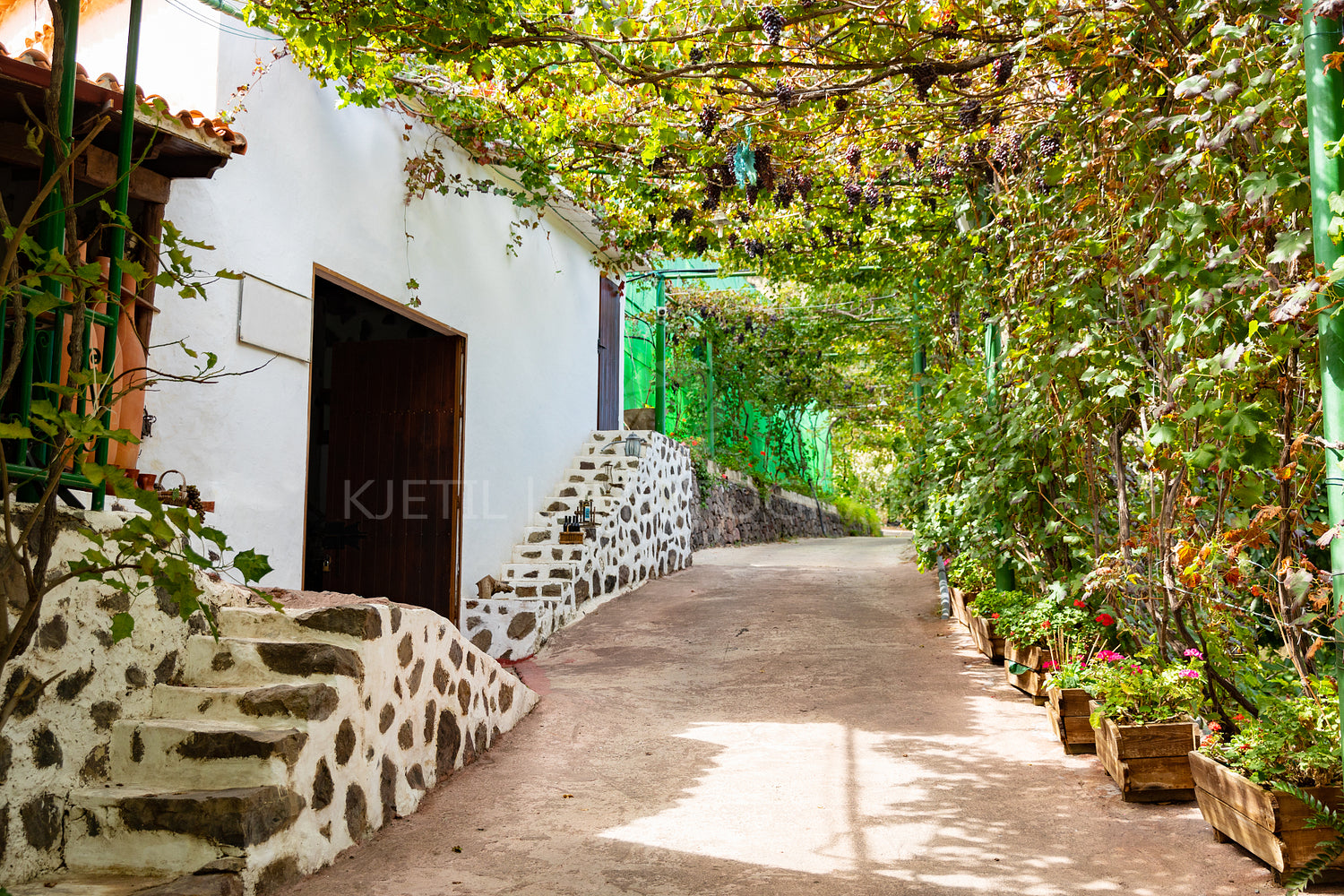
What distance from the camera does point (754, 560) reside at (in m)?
11.2

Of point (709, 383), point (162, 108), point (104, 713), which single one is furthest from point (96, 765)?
point (709, 383)

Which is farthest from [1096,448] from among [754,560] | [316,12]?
[754,560]

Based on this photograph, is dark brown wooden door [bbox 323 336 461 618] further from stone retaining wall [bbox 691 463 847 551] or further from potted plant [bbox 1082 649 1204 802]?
stone retaining wall [bbox 691 463 847 551]

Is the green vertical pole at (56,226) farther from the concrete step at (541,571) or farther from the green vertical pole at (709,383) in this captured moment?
the green vertical pole at (709,383)

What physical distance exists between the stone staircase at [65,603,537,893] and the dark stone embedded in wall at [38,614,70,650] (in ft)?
1.20

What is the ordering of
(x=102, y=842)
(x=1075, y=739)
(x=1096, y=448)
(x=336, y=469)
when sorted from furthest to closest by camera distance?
(x=336, y=469) < (x=1096, y=448) < (x=1075, y=739) < (x=102, y=842)

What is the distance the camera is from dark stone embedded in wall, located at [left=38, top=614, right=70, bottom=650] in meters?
2.81

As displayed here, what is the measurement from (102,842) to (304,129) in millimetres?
4078

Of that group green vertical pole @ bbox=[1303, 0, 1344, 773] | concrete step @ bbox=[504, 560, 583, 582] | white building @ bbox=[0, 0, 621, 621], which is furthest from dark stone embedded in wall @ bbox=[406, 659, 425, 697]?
concrete step @ bbox=[504, 560, 583, 582]

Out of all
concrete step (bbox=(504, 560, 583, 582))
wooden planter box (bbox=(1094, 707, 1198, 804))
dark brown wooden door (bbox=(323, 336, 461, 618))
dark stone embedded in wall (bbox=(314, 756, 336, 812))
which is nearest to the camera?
dark stone embedded in wall (bbox=(314, 756, 336, 812))

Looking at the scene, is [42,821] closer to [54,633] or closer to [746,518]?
[54,633]

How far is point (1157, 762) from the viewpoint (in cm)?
351

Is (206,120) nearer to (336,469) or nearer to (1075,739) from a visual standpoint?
(336,469)

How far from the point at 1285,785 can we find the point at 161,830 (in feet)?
10.5
